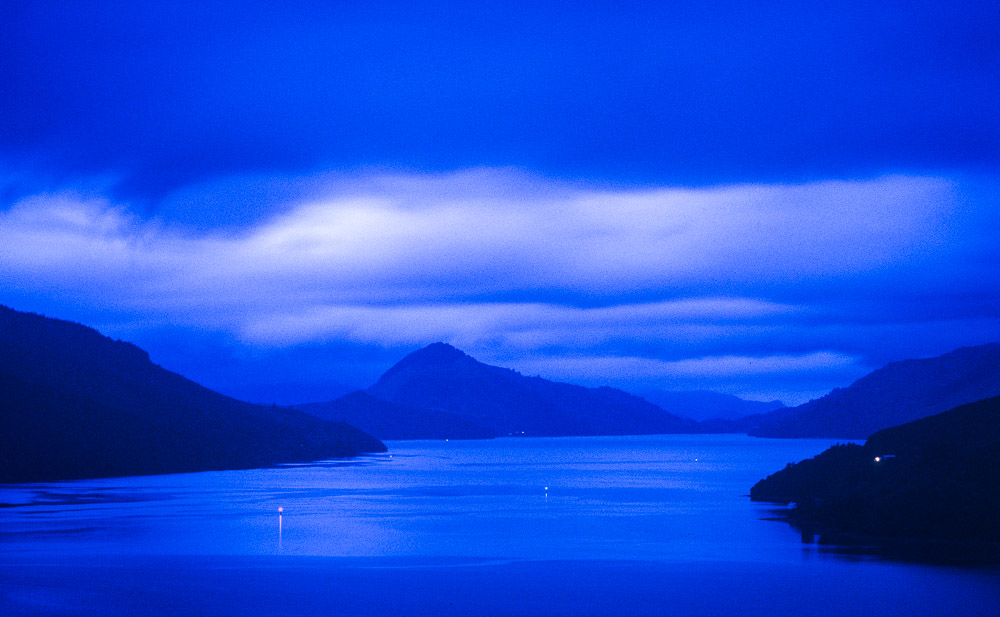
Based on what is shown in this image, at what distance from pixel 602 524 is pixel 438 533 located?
47.5 feet

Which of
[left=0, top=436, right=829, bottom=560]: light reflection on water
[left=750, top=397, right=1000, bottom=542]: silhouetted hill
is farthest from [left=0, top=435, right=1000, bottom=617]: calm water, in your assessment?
[left=750, top=397, right=1000, bottom=542]: silhouetted hill

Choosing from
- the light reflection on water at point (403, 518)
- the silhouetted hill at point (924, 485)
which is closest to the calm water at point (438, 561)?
the light reflection on water at point (403, 518)

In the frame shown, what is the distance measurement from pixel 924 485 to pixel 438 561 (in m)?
34.5

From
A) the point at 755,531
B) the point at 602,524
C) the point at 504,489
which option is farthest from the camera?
the point at 504,489

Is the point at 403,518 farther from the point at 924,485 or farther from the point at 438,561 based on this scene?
the point at 924,485

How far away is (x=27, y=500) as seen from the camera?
357 ft

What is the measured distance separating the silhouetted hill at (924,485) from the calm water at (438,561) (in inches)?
208

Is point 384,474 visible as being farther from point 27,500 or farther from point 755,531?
point 755,531

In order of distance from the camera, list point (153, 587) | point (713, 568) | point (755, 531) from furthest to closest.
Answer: point (755, 531) → point (713, 568) → point (153, 587)

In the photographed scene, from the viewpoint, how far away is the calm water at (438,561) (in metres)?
50.5

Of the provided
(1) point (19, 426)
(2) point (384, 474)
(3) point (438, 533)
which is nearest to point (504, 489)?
(2) point (384, 474)

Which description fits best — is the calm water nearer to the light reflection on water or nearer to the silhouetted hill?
the light reflection on water

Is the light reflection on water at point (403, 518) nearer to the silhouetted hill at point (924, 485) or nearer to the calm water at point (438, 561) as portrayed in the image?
the calm water at point (438, 561)

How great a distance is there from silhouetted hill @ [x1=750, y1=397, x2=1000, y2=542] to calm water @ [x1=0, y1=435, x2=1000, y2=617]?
208 inches
